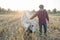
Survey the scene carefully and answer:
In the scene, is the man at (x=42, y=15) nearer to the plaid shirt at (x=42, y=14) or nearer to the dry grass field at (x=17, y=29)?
the plaid shirt at (x=42, y=14)

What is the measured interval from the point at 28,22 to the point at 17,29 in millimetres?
210

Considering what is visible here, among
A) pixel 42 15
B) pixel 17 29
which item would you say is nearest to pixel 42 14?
pixel 42 15

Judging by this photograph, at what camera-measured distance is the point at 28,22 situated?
3861 millimetres

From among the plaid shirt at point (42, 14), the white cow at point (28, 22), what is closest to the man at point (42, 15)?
the plaid shirt at point (42, 14)

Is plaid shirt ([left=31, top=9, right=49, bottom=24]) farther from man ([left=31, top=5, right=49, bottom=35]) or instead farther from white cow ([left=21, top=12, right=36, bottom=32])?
white cow ([left=21, top=12, right=36, bottom=32])

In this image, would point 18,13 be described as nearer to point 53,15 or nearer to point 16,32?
point 16,32

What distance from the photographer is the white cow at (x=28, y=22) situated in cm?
384

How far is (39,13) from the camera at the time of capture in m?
3.78

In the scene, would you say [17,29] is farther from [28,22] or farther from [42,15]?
[42,15]

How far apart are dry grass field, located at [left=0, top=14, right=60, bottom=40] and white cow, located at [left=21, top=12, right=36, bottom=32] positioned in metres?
0.08

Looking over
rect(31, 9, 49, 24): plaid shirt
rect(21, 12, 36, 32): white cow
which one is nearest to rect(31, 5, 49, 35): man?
rect(31, 9, 49, 24): plaid shirt

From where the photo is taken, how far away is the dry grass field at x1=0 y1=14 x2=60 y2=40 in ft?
12.2

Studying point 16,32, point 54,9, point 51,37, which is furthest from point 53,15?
point 16,32

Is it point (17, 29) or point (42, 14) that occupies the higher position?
point (42, 14)
